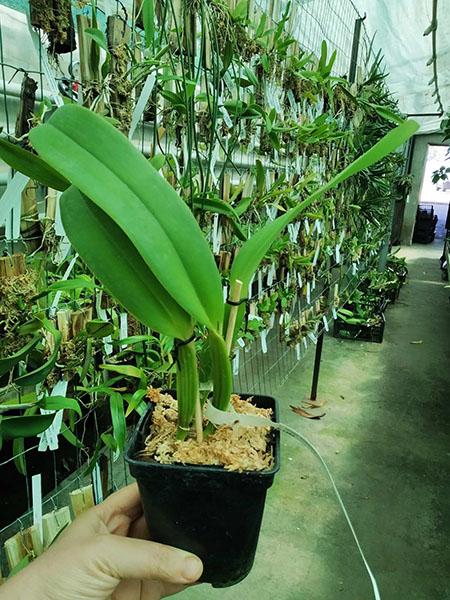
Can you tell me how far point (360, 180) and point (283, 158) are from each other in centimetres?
118

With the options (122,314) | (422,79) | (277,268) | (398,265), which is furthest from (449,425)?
(398,265)

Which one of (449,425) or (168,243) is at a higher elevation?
(168,243)

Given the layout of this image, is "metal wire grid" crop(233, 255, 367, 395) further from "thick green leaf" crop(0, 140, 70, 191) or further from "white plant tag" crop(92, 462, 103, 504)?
"thick green leaf" crop(0, 140, 70, 191)

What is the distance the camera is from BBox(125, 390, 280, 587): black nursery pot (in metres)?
0.46

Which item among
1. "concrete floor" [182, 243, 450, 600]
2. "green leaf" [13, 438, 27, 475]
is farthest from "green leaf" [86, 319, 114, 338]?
"concrete floor" [182, 243, 450, 600]

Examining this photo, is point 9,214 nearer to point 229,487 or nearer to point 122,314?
point 122,314

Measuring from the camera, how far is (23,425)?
58 cm

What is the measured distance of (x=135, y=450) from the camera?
50 centimetres

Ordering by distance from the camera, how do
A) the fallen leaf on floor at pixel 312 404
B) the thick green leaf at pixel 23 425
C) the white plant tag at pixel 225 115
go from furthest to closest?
the fallen leaf on floor at pixel 312 404
the white plant tag at pixel 225 115
the thick green leaf at pixel 23 425

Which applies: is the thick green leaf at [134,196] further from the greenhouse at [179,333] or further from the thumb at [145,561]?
the thumb at [145,561]

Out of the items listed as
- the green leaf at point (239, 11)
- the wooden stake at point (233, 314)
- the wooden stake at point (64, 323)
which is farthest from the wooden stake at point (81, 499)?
the green leaf at point (239, 11)

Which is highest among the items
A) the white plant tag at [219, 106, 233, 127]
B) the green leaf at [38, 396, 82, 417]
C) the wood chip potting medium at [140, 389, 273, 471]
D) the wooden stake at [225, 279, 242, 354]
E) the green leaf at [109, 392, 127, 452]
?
the white plant tag at [219, 106, 233, 127]

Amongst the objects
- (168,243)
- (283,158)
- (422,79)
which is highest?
(422,79)

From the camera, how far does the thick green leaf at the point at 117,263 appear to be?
395 mm
